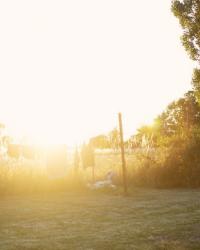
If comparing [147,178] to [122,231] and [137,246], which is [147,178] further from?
[137,246]

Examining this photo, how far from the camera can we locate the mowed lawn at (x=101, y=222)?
6348 mm

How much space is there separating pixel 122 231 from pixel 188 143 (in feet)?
34.3

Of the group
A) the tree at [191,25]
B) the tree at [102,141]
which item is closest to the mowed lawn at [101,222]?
the tree at [191,25]

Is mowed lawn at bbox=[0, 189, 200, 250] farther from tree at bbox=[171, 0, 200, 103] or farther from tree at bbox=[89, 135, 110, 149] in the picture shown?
tree at bbox=[89, 135, 110, 149]

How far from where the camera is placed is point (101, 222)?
8164 mm

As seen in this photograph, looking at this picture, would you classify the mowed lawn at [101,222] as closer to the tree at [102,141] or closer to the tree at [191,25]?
the tree at [191,25]

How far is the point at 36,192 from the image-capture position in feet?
46.0

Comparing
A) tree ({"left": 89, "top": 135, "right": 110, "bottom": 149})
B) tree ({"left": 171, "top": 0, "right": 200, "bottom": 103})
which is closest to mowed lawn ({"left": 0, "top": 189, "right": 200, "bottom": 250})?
tree ({"left": 171, "top": 0, "right": 200, "bottom": 103})

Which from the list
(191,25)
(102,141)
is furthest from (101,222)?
(102,141)

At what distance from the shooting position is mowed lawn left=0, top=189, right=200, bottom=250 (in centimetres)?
635

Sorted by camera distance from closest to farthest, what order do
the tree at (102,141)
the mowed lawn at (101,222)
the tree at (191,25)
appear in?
the mowed lawn at (101,222) → the tree at (191,25) → the tree at (102,141)

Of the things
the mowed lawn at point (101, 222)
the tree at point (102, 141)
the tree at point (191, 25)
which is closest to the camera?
the mowed lawn at point (101, 222)

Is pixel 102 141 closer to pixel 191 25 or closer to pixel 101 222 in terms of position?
pixel 191 25

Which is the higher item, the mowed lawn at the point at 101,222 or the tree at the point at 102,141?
the tree at the point at 102,141
